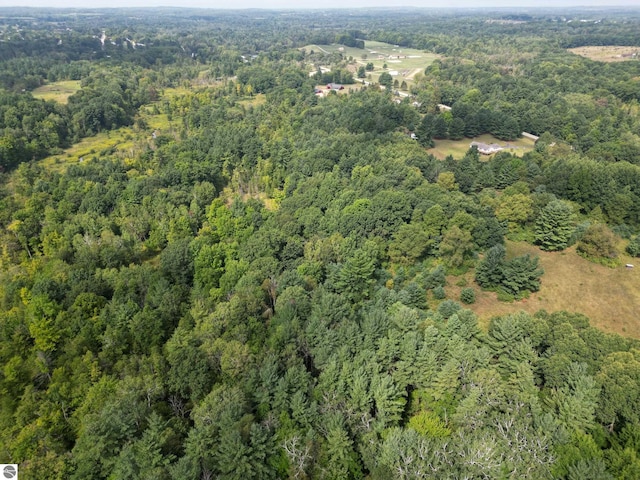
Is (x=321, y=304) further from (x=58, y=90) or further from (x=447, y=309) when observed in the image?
(x=58, y=90)

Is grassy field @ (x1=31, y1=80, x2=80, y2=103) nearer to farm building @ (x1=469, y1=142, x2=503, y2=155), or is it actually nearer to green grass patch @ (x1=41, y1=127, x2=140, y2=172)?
green grass patch @ (x1=41, y1=127, x2=140, y2=172)

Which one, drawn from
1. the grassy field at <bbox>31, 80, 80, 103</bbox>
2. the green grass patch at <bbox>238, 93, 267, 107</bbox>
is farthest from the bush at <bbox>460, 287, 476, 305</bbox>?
the grassy field at <bbox>31, 80, 80, 103</bbox>

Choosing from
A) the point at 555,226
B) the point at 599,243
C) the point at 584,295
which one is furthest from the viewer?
the point at 555,226

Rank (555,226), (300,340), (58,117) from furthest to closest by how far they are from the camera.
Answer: (58,117) < (555,226) < (300,340)

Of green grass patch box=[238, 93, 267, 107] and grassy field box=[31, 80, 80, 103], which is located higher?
grassy field box=[31, 80, 80, 103]

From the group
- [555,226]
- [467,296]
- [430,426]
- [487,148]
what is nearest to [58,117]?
[487,148]

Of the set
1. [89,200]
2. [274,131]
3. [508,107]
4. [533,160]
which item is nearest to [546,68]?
[508,107]
